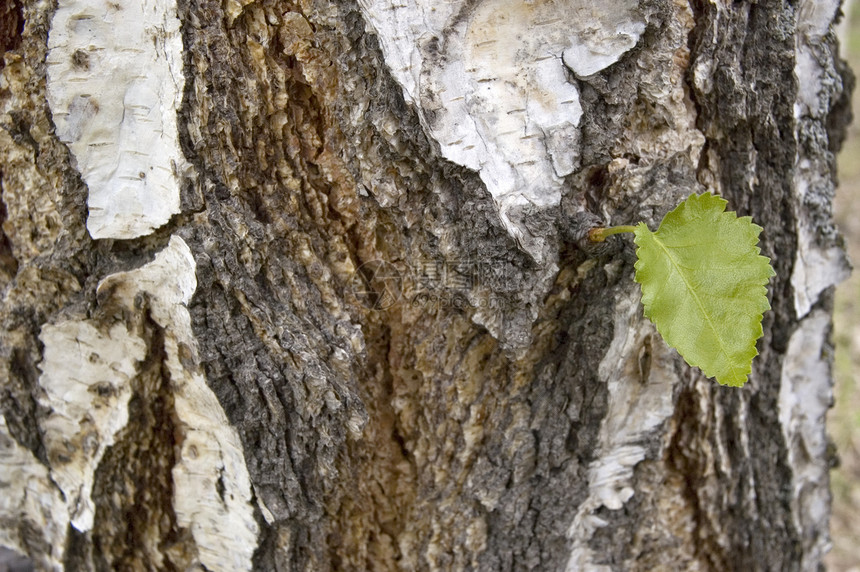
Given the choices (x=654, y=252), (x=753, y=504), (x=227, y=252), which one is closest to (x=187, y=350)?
(x=227, y=252)

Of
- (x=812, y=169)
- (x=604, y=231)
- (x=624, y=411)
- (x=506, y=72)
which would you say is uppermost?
(x=812, y=169)

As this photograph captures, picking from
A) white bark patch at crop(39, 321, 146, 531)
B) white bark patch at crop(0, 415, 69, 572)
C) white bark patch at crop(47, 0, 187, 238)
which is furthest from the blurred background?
white bark patch at crop(0, 415, 69, 572)

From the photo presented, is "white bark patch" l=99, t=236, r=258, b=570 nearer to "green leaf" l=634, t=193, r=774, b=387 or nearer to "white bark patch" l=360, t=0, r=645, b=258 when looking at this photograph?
"white bark patch" l=360, t=0, r=645, b=258

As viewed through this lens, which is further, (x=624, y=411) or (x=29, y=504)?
(x=29, y=504)

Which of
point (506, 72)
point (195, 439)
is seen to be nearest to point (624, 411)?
point (506, 72)

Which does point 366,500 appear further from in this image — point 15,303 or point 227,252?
point 15,303

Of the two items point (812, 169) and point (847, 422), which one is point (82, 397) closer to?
point (812, 169)

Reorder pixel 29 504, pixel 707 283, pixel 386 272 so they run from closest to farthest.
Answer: pixel 707 283
pixel 386 272
pixel 29 504
